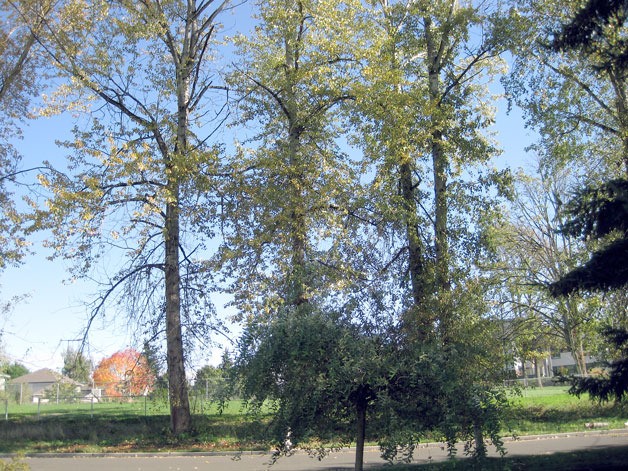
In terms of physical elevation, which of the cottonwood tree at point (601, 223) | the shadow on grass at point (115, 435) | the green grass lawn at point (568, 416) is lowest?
the green grass lawn at point (568, 416)

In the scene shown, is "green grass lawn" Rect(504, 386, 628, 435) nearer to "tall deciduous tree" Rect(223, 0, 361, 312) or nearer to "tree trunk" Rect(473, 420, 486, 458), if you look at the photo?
"tall deciduous tree" Rect(223, 0, 361, 312)

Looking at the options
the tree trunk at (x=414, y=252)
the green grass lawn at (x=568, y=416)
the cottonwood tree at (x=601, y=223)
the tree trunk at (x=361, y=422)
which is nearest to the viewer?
the cottonwood tree at (x=601, y=223)

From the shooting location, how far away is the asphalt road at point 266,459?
15558 millimetres

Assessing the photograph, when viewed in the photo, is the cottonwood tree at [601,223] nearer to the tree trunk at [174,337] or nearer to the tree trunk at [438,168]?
the tree trunk at [438,168]

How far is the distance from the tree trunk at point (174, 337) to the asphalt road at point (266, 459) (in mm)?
2575

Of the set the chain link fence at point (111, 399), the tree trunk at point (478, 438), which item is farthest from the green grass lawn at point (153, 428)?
the tree trunk at point (478, 438)

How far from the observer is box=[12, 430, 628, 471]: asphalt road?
1556 cm

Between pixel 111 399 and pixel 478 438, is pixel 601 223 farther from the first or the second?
pixel 111 399

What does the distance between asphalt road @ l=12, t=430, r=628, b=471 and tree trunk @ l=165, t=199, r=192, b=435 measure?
8.45 feet

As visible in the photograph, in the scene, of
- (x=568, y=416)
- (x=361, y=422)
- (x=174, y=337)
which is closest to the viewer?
(x=361, y=422)

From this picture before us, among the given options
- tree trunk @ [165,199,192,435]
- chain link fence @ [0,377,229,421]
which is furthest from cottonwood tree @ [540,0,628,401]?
tree trunk @ [165,199,192,435]

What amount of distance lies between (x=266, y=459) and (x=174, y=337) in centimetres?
618

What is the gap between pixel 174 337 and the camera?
2178cm

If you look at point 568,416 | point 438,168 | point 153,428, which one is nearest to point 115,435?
point 153,428
